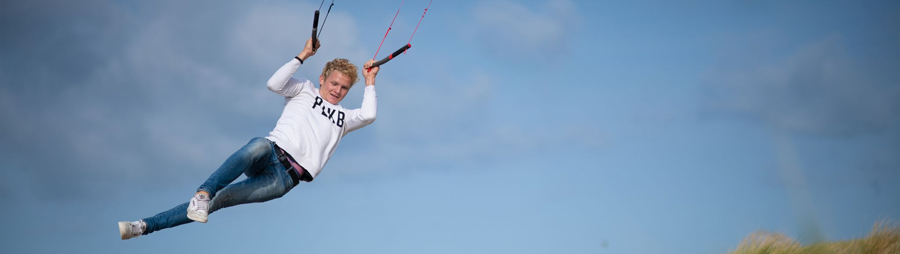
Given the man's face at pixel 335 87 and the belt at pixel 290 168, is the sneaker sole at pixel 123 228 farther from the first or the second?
the man's face at pixel 335 87

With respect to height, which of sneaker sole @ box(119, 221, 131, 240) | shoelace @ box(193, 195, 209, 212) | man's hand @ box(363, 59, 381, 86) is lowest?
sneaker sole @ box(119, 221, 131, 240)

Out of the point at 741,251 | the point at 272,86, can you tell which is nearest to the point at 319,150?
the point at 272,86

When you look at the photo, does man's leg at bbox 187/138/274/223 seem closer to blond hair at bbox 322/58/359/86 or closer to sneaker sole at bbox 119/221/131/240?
sneaker sole at bbox 119/221/131/240

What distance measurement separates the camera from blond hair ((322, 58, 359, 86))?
24.2ft

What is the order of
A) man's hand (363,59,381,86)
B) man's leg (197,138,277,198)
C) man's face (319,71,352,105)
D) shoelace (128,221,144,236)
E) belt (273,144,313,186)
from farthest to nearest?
man's hand (363,59,381,86), man's face (319,71,352,105), belt (273,144,313,186), man's leg (197,138,277,198), shoelace (128,221,144,236)

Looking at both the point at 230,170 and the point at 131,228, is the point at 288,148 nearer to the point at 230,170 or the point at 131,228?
the point at 230,170

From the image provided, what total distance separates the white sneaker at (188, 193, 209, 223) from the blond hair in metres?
1.88

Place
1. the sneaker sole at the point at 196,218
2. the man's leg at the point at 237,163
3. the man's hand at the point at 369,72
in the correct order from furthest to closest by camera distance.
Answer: the man's hand at the point at 369,72
the man's leg at the point at 237,163
the sneaker sole at the point at 196,218

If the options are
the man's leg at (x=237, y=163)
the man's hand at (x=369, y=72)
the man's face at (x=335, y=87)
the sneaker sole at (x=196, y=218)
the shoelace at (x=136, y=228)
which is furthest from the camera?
the man's hand at (x=369, y=72)

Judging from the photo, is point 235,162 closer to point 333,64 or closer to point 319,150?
point 319,150

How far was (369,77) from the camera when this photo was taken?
745 centimetres

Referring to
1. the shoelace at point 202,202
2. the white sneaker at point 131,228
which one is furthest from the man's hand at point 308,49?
the white sneaker at point 131,228

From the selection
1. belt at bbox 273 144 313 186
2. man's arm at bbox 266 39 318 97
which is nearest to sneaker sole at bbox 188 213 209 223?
belt at bbox 273 144 313 186

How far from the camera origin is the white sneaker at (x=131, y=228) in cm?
619
